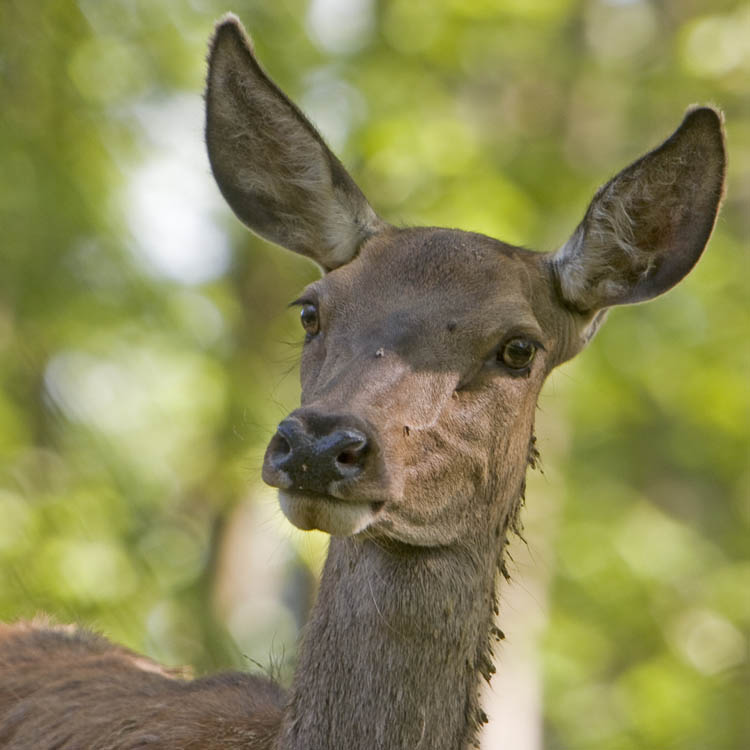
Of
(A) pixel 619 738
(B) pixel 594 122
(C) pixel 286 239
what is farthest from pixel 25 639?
(A) pixel 619 738

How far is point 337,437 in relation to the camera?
381cm

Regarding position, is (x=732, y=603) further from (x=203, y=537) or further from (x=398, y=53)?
(x=398, y=53)

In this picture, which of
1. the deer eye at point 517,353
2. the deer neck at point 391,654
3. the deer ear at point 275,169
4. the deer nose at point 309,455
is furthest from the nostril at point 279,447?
the deer ear at point 275,169

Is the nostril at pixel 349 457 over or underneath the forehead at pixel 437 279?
underneath

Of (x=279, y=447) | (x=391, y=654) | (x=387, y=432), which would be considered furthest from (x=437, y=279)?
(x=391, y=654)

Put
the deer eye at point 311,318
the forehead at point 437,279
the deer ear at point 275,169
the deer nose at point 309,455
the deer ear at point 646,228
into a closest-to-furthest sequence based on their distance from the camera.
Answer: the deer nose at point 309,455, the forehead at point 437,279, the deer eye at point 311,318, the deer ear at point 646,228, the deer ear at point 275,169

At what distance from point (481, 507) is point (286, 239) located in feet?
5.16

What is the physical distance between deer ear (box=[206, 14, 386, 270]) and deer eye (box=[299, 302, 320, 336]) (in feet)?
2.11

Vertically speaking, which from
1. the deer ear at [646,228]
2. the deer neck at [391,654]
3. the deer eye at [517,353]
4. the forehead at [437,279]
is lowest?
the deer neck at [391,654]

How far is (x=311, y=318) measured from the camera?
4.79 metres

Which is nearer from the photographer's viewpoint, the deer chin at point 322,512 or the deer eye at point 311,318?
the deer chin at point 322,512

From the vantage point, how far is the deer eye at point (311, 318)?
477 cm

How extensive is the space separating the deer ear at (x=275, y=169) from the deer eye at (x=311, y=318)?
64 centimetres

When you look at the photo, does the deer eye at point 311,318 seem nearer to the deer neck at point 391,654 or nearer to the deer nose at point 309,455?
the deer neck at point 391,654
